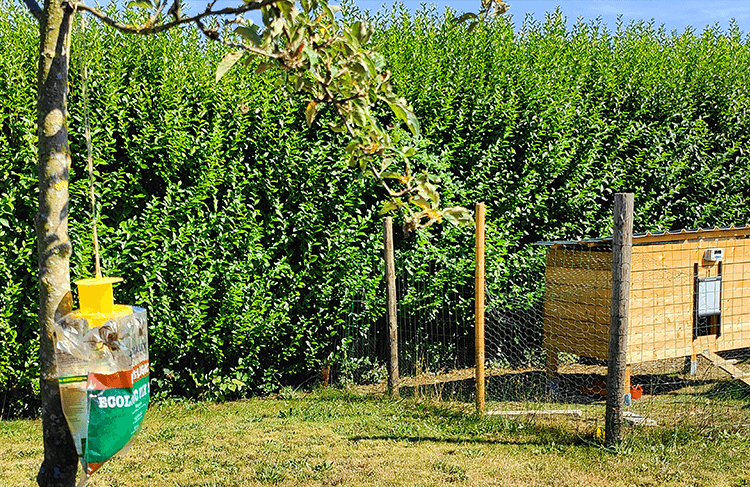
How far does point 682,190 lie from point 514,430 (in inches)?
188

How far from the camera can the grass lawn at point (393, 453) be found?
14.0 ft

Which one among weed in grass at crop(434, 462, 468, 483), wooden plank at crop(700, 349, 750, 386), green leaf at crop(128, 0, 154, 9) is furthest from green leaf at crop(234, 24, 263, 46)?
wooden plank at crop(700, 349, 750, 386)

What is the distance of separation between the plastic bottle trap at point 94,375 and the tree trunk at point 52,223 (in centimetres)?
25

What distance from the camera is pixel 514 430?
520cm

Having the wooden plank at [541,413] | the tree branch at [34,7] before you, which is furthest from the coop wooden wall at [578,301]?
the tree branch at [34,7]

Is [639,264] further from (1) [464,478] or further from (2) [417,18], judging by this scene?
(2) [417,18]

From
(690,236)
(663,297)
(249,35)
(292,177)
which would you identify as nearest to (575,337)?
(663,297)

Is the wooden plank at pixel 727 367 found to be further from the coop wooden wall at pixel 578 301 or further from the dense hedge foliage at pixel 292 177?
the dense hedge foliage at pixel 292 177

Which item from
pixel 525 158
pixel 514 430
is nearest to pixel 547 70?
pixel 525 158

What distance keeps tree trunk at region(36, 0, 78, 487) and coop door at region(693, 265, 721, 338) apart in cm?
551

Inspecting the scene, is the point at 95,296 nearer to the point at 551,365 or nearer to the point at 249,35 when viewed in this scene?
the point at 249,35

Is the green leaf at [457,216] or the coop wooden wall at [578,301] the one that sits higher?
the green leaf at [457,216]

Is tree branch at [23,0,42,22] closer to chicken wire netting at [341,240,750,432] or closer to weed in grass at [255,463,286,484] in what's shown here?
weed in grass at [255,463,286,484]

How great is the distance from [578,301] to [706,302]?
1148 mm
